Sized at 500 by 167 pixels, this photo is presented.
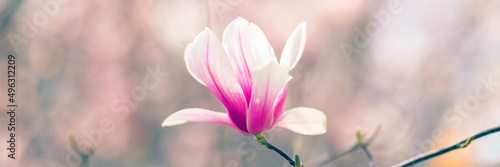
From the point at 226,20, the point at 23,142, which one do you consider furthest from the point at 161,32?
the point at 23,142

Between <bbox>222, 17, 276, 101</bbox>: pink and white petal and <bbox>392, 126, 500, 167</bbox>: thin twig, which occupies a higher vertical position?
<bbox>222, 17, 276, 101</bbox>: pink and white petal

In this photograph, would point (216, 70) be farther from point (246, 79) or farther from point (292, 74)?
point (292, 74)

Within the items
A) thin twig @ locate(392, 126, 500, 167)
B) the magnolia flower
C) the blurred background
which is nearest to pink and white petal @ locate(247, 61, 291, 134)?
the magnolia flower

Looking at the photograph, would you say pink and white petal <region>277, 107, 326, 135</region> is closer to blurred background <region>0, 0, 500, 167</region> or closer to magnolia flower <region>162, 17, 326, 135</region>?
magnolia flower <region>162, 17, 326, 135</region>

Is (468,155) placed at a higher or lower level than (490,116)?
lower

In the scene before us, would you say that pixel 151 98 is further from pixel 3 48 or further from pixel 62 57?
pixel 3 48

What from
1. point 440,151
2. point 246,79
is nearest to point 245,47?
point 246,79

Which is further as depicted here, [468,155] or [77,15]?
[77,15]

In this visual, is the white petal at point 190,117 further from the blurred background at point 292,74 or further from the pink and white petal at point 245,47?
the blurred background at point 292,74
